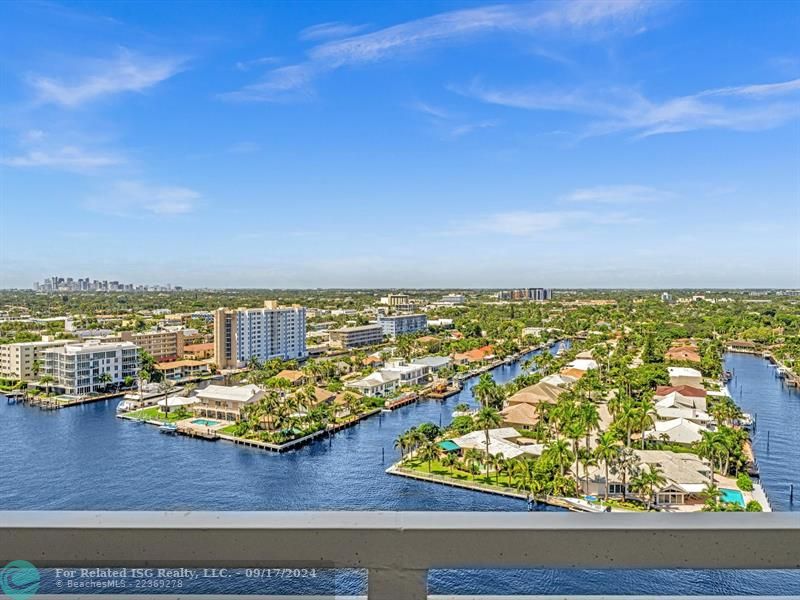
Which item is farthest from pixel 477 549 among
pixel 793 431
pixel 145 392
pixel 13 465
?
pixel 145 392

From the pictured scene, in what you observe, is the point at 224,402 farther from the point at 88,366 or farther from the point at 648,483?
the point at 648,483

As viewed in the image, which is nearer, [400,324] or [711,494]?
[711,494]

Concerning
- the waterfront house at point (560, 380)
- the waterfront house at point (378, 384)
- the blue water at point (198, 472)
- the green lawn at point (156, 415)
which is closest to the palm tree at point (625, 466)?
the blue water at point (198, 472)

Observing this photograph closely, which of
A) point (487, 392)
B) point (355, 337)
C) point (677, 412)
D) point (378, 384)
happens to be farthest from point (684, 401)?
point (355, 337)

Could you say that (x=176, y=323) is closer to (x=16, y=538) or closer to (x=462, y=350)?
(x=462, y=350)

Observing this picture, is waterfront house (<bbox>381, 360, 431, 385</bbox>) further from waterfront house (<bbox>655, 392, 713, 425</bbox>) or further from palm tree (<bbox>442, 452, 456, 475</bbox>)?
palm tree (<bbox>442, 452, 456, 475</bbox>)

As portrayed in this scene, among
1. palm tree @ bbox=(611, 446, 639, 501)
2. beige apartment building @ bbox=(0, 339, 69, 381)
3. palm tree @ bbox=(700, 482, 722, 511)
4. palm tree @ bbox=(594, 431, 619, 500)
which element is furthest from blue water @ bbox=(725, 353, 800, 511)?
beige apartment building @ bbox=(0, 339, 69, 381)

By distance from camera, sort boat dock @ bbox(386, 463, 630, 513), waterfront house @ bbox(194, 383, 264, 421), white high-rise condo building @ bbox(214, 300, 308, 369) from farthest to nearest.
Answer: white high-rise condo building @ bbox(214, 300, 308, 369)
waterfront house @ bbox(194, 383, 264, 421)
boat dock @ bbox(386, 463, 630, 513)
